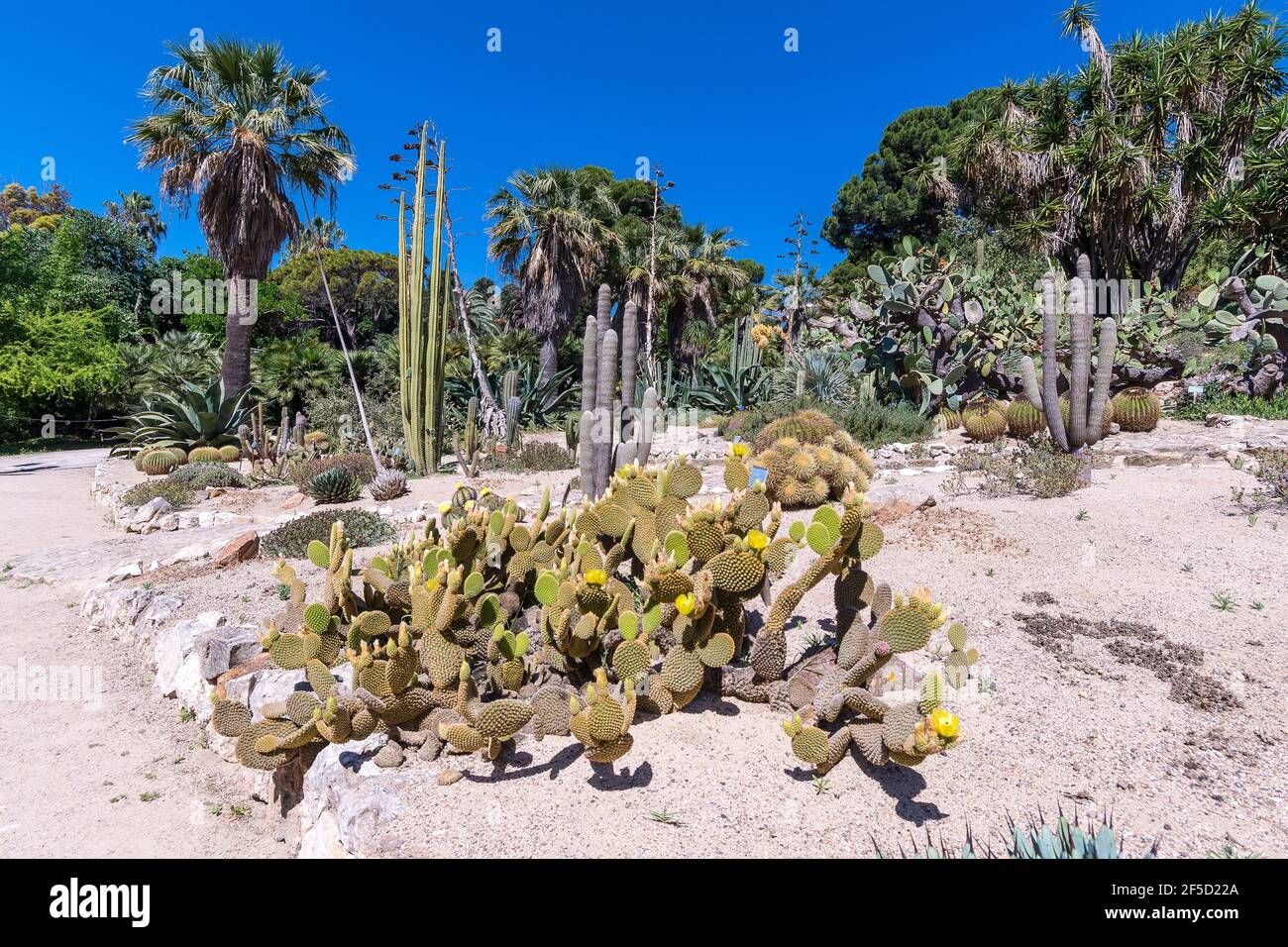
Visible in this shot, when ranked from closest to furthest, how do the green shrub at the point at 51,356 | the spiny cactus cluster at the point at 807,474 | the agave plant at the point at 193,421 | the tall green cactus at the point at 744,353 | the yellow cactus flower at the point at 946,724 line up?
the yellow cactus flower at the point at 946,724, the spiny cactus cluster at the point at 807,474, the agave plant at the point at 193,421, the green shrub at the point at 51,356, the tall green cactus at the point at 744,353

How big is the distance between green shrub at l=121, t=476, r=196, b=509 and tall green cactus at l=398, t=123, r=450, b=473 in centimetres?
312

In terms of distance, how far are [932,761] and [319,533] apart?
5.81 meters

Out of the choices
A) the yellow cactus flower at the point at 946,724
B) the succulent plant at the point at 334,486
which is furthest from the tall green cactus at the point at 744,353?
the yellow cactus flower at the point at 946,724

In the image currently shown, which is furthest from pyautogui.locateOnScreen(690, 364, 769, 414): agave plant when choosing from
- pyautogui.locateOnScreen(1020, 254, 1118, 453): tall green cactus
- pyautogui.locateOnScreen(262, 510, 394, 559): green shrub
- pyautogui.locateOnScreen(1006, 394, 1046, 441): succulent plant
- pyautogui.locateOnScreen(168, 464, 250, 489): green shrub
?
pyautogui.locateOnScreen(262, 510, 394, 559): green shrub

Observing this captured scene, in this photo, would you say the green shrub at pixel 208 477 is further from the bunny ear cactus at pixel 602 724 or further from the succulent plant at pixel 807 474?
the bunny ear cactus at pixel 602 724

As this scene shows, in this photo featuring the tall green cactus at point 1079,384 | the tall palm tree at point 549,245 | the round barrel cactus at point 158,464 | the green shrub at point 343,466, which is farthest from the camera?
the tall palm tree at point 549,245

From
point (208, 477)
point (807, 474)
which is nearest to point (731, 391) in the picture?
point (807, 474)

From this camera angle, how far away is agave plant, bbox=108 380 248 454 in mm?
12734

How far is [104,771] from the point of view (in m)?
3.41

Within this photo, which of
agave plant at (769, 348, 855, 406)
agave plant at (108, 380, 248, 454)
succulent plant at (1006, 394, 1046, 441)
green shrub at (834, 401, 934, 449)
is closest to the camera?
succulent plant at (1006, 394, 1046, 441)

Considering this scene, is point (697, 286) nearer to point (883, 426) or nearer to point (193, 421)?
point (883, 426)

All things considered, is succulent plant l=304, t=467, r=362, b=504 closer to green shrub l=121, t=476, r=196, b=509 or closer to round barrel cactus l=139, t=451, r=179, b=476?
green shrub l=121, t=476, r=196, b=509

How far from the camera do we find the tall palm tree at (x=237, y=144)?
522 inches

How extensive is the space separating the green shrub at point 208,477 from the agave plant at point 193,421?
251 cm
